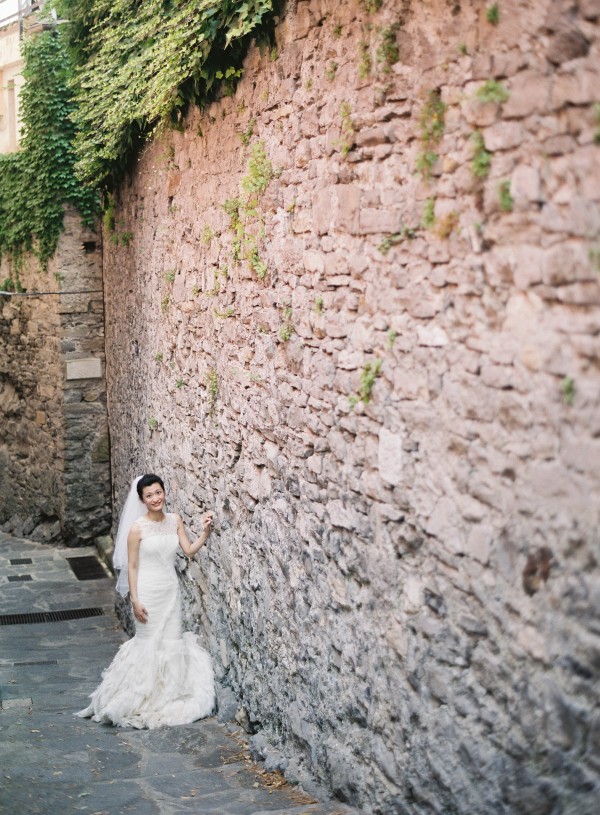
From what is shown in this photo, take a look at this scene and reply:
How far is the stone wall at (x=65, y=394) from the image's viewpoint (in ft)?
39.6

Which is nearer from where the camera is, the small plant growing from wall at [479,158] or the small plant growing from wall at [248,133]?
the small plant growing from wall at [479,158]

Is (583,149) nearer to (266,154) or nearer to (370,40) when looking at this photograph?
(370,40)

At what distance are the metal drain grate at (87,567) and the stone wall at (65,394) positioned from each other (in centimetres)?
51

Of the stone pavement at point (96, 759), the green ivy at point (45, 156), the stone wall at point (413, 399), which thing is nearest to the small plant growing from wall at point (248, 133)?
the stone wall at point (413, 399)

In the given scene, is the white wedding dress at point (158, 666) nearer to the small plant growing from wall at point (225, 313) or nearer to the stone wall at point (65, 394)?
the small plant growing from wall at point (225, 313)

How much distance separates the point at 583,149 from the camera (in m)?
2.61

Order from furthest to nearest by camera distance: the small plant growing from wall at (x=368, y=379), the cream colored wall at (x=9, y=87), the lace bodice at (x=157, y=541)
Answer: the cream colored wall at (x=9, y=87), the lace bodice at (x=157, y=541), the small plant growing from wall at (x=368, y=379)

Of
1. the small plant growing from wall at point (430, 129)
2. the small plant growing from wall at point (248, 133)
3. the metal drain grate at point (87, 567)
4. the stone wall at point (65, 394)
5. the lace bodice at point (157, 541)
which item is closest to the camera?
the small plant growing from wall at point (430, 129)

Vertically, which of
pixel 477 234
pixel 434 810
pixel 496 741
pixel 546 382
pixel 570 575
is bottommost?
pixel 434 810

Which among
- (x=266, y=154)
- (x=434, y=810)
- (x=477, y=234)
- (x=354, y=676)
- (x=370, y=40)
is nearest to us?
(x=477, y=234)

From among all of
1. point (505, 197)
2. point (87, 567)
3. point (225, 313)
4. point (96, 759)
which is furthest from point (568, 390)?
point (87, 567)

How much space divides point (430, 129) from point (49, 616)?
7650mm

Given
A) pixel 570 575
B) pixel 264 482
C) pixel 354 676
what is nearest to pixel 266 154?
pixel 264 482

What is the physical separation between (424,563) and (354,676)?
90 cm
